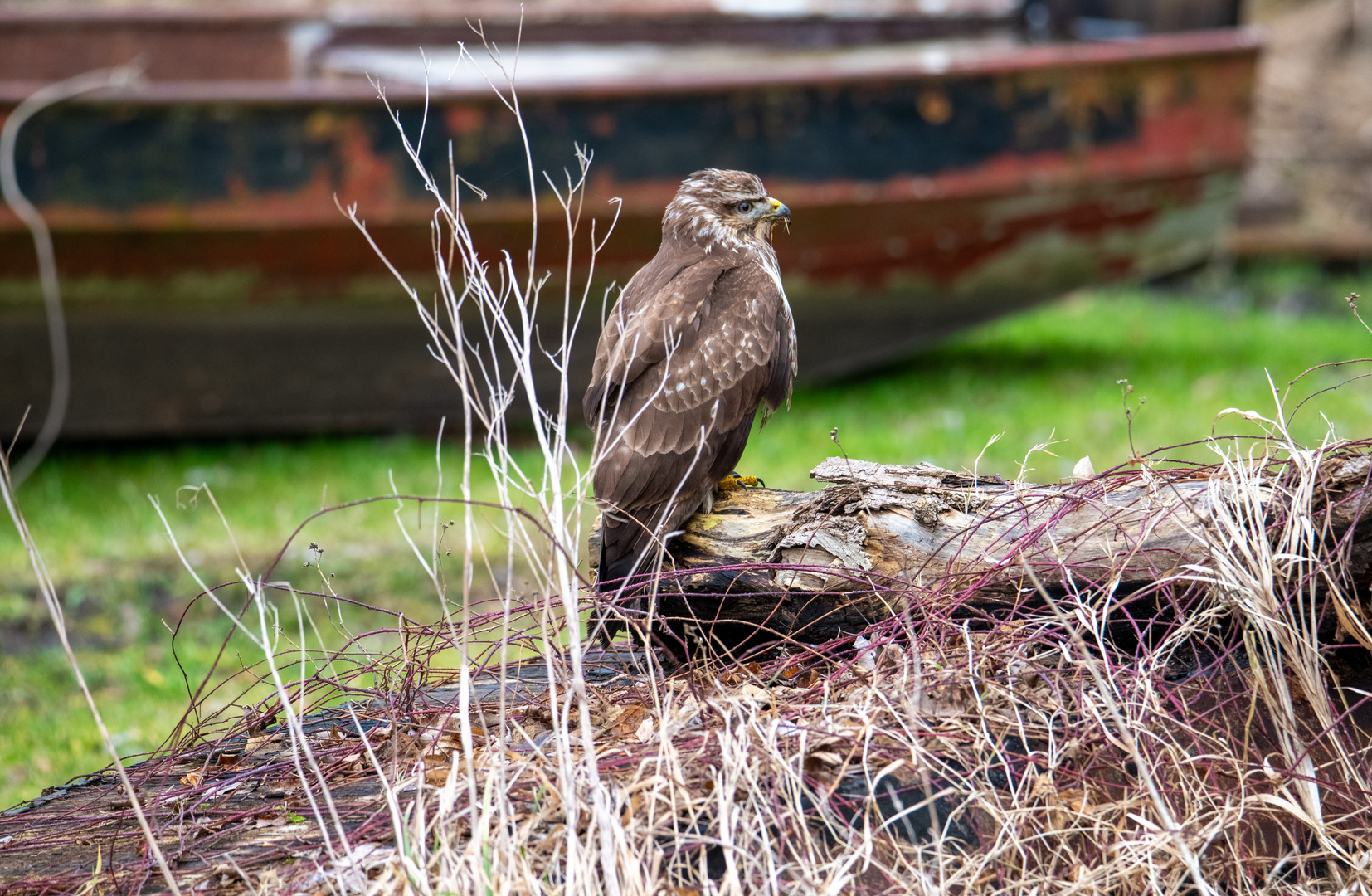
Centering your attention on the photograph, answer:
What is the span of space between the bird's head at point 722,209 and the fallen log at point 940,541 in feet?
2.90

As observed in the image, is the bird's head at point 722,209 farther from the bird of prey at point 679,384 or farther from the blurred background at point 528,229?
the blurred background at point 528,229

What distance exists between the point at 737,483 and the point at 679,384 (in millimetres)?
340

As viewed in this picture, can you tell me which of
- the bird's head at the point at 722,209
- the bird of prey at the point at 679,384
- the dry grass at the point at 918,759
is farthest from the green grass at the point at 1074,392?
the dry grass at the point at 918,759

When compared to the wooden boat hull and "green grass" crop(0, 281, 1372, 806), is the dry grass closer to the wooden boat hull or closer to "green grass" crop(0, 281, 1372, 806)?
"green grass" crop(0, 281, 1372, 806)

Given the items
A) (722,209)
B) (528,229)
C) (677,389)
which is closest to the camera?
(677,389)

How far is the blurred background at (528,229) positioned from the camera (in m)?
6.92

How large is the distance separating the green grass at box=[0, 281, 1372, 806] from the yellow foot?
70.2 inches

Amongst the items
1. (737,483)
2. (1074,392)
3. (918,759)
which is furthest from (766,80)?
(918,759)

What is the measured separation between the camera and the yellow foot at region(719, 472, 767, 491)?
3.57 m

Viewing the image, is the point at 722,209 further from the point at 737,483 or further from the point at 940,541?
the point at 940,541

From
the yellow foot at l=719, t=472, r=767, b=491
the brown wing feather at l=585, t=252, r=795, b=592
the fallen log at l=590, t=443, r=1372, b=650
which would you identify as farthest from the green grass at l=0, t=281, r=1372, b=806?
the fallen log at l=590, t=443, r=1372, b=650

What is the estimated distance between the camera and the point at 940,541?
3027 mm

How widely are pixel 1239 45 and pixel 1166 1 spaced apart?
1.23 meters

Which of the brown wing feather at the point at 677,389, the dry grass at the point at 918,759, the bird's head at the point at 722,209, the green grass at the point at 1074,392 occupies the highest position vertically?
the bird's head at the point at 722,209
